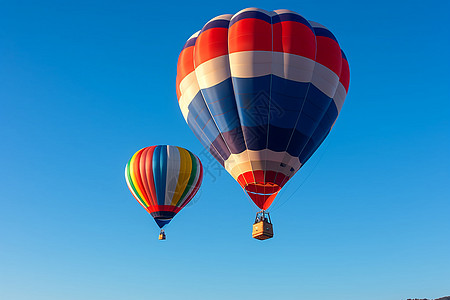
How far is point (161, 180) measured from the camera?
29766 millimetres

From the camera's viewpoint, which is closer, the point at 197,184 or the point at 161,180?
the point at 161,180

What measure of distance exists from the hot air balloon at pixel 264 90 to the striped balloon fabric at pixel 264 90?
0.04 metres

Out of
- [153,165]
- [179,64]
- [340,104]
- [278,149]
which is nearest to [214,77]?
[179,64]

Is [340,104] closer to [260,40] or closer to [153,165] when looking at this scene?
[260,40]

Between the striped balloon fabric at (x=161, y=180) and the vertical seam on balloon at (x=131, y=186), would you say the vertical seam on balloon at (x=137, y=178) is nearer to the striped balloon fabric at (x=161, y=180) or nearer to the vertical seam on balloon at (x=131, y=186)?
the striped balloon fabric at (x=161, y=180)

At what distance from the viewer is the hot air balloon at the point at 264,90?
19.6 meters

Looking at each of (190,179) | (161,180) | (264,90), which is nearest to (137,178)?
(161,180)

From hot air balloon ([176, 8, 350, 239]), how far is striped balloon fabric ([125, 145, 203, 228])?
950 cm

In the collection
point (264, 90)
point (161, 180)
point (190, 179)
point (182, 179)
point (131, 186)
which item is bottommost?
point (264, 90)

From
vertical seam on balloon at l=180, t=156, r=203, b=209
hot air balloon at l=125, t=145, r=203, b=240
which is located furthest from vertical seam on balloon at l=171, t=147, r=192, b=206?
vertical seam on balloon at l=180, t=156, r=203, b=209

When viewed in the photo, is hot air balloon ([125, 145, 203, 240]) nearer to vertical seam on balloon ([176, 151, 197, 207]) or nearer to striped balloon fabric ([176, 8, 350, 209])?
vertical seam on balloon ([176, 151, 197, 207])

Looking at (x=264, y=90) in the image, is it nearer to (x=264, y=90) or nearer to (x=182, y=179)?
(x=264, y=90)

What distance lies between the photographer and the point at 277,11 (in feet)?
69.6

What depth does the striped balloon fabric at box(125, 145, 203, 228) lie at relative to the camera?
1177 inches
